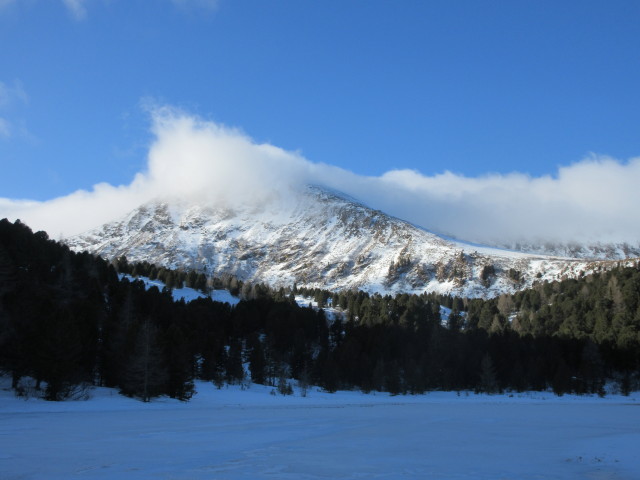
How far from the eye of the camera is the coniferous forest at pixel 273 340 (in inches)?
2228

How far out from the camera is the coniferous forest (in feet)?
186

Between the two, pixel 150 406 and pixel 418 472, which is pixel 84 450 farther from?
pixel 150 406

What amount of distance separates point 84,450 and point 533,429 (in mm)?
29487

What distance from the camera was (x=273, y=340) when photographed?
376 ft

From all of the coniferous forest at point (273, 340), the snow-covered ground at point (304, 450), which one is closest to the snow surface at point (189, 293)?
the coniferous forest at point (273, 340)

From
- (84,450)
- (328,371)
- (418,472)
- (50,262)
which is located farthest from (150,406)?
(50,262)

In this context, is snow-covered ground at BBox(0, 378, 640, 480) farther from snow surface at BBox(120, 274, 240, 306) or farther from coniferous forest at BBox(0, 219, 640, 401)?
snow surface at BBox(120, 274, 240, 306)

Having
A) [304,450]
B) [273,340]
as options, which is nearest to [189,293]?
[273,340]

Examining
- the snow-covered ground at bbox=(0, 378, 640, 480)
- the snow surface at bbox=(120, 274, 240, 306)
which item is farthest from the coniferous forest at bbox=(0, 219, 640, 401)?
the snow-covered ground at bbox=(0, 378, 640, 480)

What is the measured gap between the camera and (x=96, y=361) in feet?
212

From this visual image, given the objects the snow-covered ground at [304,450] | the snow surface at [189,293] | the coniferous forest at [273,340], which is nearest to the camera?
the snow-covered ground at [304,450]

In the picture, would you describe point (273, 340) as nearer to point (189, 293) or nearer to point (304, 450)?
point (189, 293)

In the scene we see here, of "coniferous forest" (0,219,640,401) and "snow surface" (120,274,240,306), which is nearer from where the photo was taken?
"coniferous forest" (0,219,640,401)

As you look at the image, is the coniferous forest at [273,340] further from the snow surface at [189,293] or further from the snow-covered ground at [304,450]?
the snow-covered ground at [304,450]
